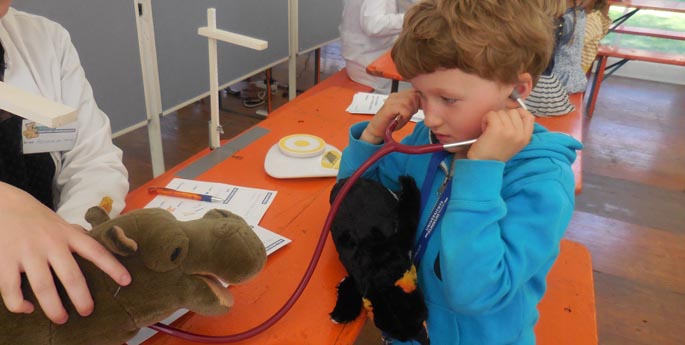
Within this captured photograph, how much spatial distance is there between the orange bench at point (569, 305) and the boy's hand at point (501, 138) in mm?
464

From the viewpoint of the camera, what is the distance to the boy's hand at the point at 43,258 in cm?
55

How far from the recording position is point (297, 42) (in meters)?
3.22

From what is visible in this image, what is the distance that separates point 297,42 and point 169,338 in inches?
106

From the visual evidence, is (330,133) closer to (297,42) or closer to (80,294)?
(80,294)

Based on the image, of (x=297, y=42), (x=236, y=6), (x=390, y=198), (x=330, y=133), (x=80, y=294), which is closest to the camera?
(x=80, y=294)

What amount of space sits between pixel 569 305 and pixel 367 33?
186 centimetres

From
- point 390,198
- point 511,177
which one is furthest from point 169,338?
point 511,177

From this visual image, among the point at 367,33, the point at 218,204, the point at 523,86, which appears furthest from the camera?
the point at 367,33

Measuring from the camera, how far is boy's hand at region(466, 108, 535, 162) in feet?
2.41

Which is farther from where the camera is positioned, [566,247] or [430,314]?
[566,247]

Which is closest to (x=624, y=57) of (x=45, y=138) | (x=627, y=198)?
(x=627, y=198)

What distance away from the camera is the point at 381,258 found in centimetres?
82

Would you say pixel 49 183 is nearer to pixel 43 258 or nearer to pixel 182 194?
pixel 182 194

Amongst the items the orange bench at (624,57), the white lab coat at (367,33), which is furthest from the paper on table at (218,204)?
the orange bench at (624,57)
